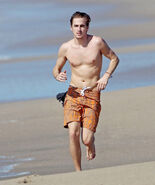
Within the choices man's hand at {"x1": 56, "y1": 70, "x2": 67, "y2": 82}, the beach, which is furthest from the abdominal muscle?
the beach

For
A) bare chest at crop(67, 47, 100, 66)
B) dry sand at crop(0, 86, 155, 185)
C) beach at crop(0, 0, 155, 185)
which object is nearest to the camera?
bare chest at crop(67, 47, 100, 66)

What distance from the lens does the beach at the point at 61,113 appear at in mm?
8148

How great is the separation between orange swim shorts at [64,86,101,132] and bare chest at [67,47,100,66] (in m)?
0.29

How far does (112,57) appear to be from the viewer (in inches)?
298

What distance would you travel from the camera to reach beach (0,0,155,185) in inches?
321

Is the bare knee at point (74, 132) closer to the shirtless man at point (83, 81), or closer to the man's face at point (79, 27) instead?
the shirtless man at point (83, 81)

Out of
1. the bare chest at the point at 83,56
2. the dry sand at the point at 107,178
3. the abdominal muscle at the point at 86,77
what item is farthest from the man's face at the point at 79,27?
the dry sand at the point at 107,178

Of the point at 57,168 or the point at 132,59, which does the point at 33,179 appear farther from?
the point at 132,59

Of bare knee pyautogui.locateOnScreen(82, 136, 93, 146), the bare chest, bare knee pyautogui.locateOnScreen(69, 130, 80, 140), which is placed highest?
the bare chest

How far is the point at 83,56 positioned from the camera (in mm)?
7570

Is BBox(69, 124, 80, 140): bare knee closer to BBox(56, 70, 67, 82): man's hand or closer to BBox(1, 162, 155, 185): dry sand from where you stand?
BBox(56, 70, 67, 82): man's hand

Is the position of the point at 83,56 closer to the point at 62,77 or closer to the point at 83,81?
the point at 83,81

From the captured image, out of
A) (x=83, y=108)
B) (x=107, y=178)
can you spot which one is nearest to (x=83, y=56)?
(x=83, y=108)

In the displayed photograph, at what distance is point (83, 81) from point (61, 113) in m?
3.71
